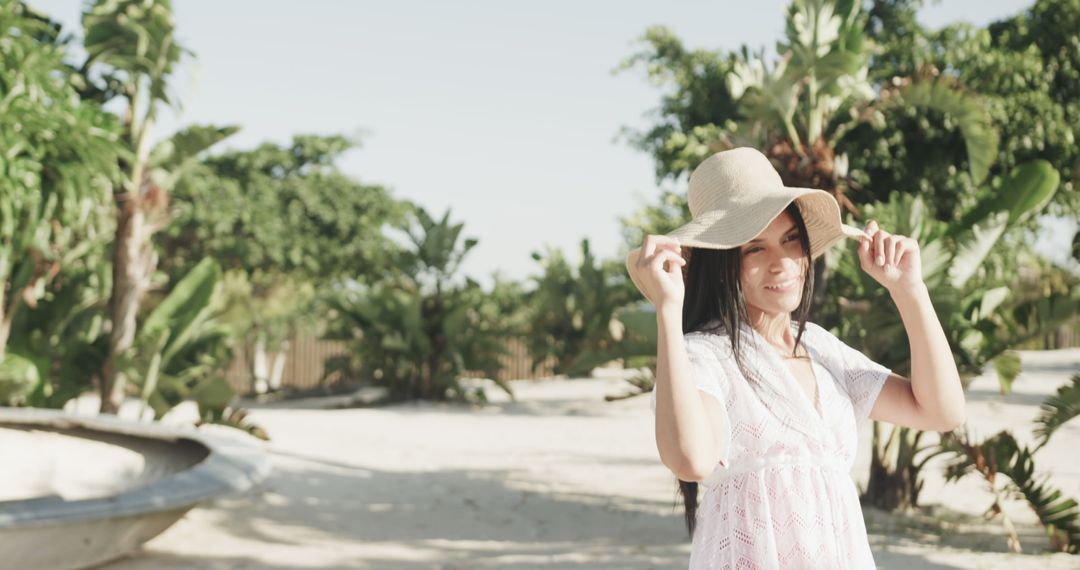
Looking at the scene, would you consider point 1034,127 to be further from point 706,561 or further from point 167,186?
point 706,561

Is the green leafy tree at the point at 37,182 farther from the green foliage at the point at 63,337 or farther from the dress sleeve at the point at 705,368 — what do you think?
the dress sleeve at the point at 705,368

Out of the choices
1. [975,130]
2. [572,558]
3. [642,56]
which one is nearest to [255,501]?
[572,558]

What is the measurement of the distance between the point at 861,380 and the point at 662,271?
0.63m

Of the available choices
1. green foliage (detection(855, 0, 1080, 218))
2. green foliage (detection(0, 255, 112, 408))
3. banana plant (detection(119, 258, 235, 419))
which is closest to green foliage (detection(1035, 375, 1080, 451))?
banana plant (detection(119, 258, 235, 419))

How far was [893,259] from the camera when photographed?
1.92m

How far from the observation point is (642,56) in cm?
2067

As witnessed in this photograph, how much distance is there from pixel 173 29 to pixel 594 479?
5.66 meters

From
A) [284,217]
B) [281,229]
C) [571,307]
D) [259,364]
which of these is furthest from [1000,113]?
[284,217]

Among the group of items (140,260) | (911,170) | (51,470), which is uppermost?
(911,170)

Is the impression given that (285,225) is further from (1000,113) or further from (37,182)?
(37,182)

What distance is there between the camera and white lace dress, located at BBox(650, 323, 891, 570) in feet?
5.91

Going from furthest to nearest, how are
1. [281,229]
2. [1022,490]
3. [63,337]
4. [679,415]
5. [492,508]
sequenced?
[281,229] → [63,337] → [492,508] → [1022,490] → [679,415]

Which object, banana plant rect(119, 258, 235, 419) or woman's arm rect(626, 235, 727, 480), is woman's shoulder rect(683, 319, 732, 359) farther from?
banana plant rect(119, 258, 235, 419)

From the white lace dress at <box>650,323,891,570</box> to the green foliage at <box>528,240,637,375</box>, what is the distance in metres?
15.4
